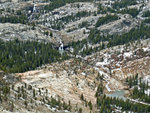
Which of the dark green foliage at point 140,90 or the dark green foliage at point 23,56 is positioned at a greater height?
the dark green foliage at point 23,56

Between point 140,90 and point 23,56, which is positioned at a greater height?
point 23,56

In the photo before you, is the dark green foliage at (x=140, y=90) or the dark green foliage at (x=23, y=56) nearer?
the dark green foliage at (x=140, y=90)

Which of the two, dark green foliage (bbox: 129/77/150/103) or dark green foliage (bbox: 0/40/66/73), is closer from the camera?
dark green foliage (bbox: 129/77/150/103)

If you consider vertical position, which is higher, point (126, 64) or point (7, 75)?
point (7, 75)

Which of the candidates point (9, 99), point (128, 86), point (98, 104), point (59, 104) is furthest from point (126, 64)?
point (9, 99)

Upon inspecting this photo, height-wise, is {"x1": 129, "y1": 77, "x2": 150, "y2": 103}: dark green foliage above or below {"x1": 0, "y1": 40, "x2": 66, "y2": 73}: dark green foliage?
below

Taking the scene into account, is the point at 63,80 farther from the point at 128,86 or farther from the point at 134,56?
the point at 134,56

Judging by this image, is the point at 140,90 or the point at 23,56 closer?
the point at 140,90

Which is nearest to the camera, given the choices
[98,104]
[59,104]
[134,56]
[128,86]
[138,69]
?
[59,104]
